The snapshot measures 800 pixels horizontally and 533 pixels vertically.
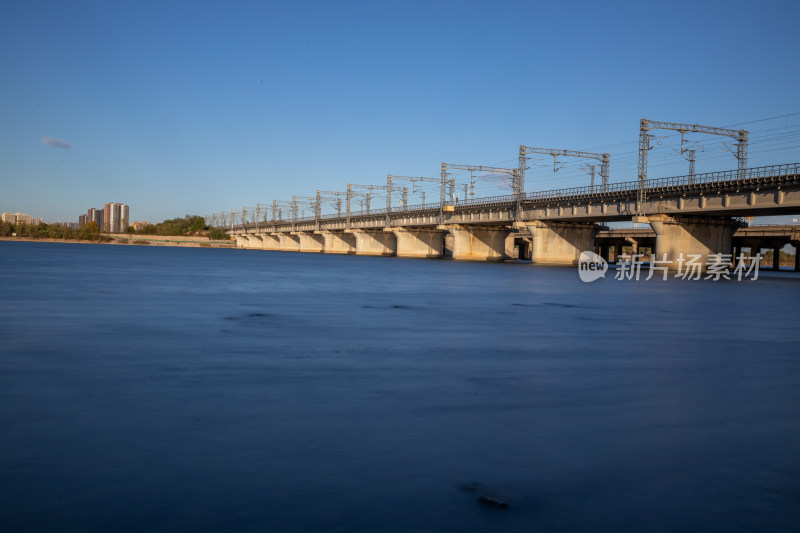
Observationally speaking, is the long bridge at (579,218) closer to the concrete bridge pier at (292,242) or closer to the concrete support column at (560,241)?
the concrete support column at (560,241)

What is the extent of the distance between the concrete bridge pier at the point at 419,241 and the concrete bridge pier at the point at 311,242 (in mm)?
57401

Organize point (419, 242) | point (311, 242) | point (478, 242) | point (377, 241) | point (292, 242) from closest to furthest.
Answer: point (478, 242), point (419, 242), point (377, 241), point (311, 242), point (292, 242)

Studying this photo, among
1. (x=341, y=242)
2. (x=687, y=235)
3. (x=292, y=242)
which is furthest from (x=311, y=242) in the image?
(x=687, y=235)

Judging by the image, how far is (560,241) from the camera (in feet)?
287

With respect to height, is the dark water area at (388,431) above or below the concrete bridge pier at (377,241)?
below

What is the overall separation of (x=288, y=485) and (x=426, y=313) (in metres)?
15.9

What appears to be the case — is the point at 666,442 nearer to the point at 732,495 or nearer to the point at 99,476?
the point at 732,495

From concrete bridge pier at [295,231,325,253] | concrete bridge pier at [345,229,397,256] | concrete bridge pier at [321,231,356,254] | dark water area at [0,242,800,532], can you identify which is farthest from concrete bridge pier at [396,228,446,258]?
dark water area at [0,242,800,532]

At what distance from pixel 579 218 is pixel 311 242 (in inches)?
4480

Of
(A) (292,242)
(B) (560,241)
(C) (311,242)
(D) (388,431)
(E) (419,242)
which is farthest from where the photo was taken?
(A) (292,242)

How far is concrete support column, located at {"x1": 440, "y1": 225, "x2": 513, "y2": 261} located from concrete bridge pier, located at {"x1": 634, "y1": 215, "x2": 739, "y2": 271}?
4111cm

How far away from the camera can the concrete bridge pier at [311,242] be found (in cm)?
17875

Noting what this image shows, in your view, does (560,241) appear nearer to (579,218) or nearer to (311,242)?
(579,218)

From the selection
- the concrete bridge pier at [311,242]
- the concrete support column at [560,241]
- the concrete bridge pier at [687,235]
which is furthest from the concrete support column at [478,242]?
the concrete bridge pier at [311,242]
